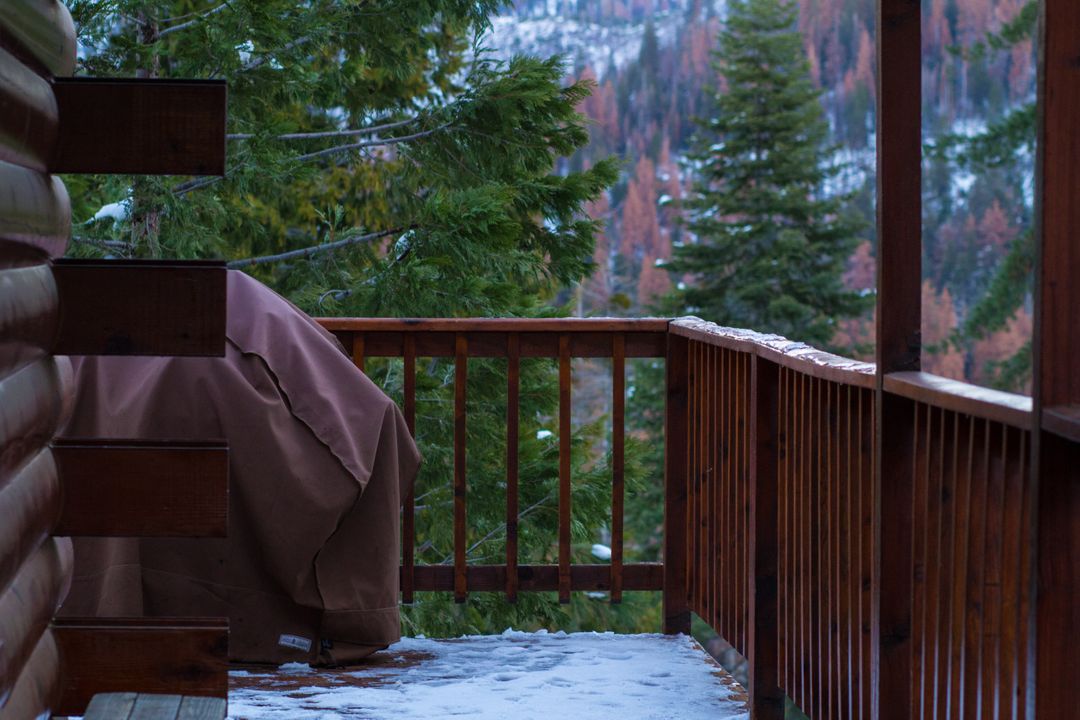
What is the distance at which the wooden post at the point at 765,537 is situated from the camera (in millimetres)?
3236

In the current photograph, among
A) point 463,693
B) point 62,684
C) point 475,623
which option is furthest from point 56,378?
point 475,623

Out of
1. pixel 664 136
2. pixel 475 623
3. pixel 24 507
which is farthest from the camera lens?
pixel 664 136

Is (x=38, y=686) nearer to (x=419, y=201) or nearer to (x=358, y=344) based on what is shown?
(x=358, y=344)

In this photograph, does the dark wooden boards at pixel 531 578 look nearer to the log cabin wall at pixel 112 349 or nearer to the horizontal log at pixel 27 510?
the log cabin wall at pixel 112 349

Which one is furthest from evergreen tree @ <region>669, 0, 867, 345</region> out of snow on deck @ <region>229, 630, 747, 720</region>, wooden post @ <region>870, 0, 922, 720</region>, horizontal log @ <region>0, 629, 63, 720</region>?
horizontal log @ <region>0, 629, 63, 720</region>

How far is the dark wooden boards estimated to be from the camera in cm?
454

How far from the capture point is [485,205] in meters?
8.46

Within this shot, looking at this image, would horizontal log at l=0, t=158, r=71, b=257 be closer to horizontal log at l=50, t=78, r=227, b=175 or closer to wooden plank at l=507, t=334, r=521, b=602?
horizontal log at l=50, t=78, r=227, b=175

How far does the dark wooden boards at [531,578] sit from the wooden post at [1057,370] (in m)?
2.94

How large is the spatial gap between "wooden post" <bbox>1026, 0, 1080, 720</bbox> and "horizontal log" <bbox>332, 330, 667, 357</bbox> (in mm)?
2781

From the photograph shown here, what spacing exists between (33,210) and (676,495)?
2.71 metres

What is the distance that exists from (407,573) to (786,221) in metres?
21.6

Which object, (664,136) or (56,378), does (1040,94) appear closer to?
(56,378)

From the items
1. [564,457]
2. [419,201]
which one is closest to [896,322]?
[564,457]
